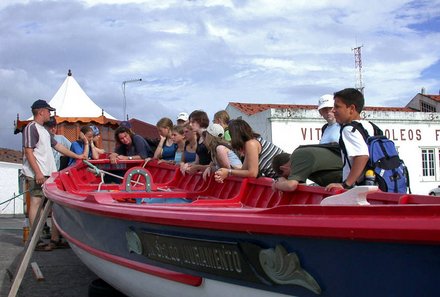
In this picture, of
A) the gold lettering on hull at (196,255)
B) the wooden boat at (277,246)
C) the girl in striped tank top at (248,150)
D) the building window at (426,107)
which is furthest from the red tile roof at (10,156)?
the gold lettering on hull at (196,255)

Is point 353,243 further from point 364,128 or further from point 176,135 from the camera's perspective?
point 176,135

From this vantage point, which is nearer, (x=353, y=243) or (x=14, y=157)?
(x=353, y=243)

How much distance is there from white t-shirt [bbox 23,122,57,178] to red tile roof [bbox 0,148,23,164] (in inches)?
1118

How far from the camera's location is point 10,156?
36.5 metres

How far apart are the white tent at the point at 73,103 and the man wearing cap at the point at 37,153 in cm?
741

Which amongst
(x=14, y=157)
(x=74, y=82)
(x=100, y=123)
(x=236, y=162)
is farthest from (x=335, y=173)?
(x=14, y=157)

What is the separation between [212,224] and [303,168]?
1.39m

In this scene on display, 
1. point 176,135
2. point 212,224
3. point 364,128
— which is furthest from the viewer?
point 176,135

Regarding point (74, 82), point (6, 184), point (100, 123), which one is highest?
point (74, 82)

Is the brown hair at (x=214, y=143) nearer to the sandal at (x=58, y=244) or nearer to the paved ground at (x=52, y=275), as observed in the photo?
the paved ground at (x=52, y=275)

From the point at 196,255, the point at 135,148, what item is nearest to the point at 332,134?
the point at 196,255

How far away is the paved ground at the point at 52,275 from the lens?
206 inches

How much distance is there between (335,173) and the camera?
412 centimetres

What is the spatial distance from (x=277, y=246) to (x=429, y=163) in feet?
86.1
